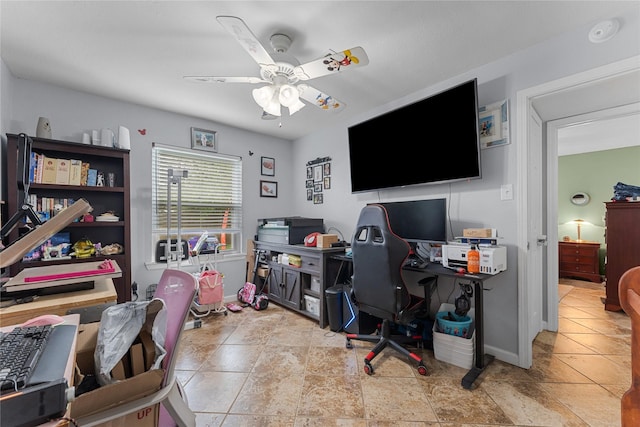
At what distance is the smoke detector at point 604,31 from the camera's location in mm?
1615

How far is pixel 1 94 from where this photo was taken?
205 cm

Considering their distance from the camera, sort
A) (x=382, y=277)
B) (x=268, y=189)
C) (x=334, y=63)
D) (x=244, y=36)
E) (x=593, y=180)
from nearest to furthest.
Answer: (x=244, y=36) < (x=334, y=63) < (x=382, y=277) < (x=268, y=189) < (x=593, y=180)

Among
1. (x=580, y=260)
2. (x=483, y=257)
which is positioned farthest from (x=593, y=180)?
(x=483, y=257)

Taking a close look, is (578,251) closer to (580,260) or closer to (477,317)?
(580,260)

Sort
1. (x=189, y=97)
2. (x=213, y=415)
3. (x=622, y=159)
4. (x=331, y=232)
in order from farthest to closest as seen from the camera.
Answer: (x=622, y=159) < (x=331, y=232) < (x=189, y=97) < (x=213, y=415)

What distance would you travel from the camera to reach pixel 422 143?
238cm

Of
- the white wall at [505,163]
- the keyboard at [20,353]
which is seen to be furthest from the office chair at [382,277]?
the keyboard at [20,353]

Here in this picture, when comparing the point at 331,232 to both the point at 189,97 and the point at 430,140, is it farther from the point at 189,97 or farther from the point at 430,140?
the point at 189,97

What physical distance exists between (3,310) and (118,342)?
63 cm

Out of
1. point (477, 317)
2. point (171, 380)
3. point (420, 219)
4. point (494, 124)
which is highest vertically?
point (494, 124)

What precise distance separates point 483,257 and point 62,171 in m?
3.57

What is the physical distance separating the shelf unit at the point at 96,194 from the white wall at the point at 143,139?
16cm

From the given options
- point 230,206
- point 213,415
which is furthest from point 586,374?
point 230,206

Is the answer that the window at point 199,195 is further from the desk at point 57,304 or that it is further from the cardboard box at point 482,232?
the cardboard box at point 482,232
